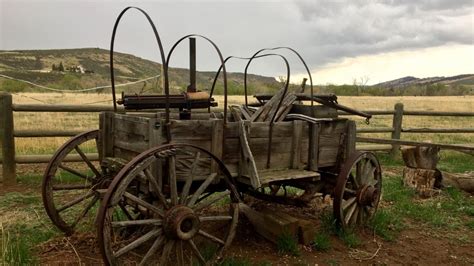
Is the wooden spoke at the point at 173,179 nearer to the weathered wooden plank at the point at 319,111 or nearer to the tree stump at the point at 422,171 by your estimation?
the weathered wooden plank at the point at 319,111

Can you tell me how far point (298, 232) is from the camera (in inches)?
187

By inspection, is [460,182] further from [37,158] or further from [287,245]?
[37,158]

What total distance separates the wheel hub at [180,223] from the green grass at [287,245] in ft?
4.18

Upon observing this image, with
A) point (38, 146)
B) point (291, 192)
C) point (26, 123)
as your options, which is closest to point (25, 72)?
point (26, 123)

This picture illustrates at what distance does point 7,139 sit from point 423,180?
6553 mm

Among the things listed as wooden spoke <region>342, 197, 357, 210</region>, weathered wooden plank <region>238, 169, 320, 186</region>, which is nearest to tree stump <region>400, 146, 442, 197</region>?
wooden spoke <region>342, 197, 357, 210</region>

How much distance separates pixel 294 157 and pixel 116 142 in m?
1.74

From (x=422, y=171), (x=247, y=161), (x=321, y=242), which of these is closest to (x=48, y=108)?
(x=247, y=161)

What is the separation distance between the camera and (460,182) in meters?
7.43

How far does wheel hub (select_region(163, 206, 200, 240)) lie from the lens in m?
3.48

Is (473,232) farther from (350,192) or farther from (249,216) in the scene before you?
(249,216)

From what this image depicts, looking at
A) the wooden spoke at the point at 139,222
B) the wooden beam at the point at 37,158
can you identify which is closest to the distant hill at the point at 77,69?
the wooden beam at the point at 37,158

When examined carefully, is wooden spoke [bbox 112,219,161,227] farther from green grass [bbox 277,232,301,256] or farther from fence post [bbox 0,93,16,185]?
fence post [bbox 0,93,16,185]

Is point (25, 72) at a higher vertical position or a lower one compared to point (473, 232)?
higher
